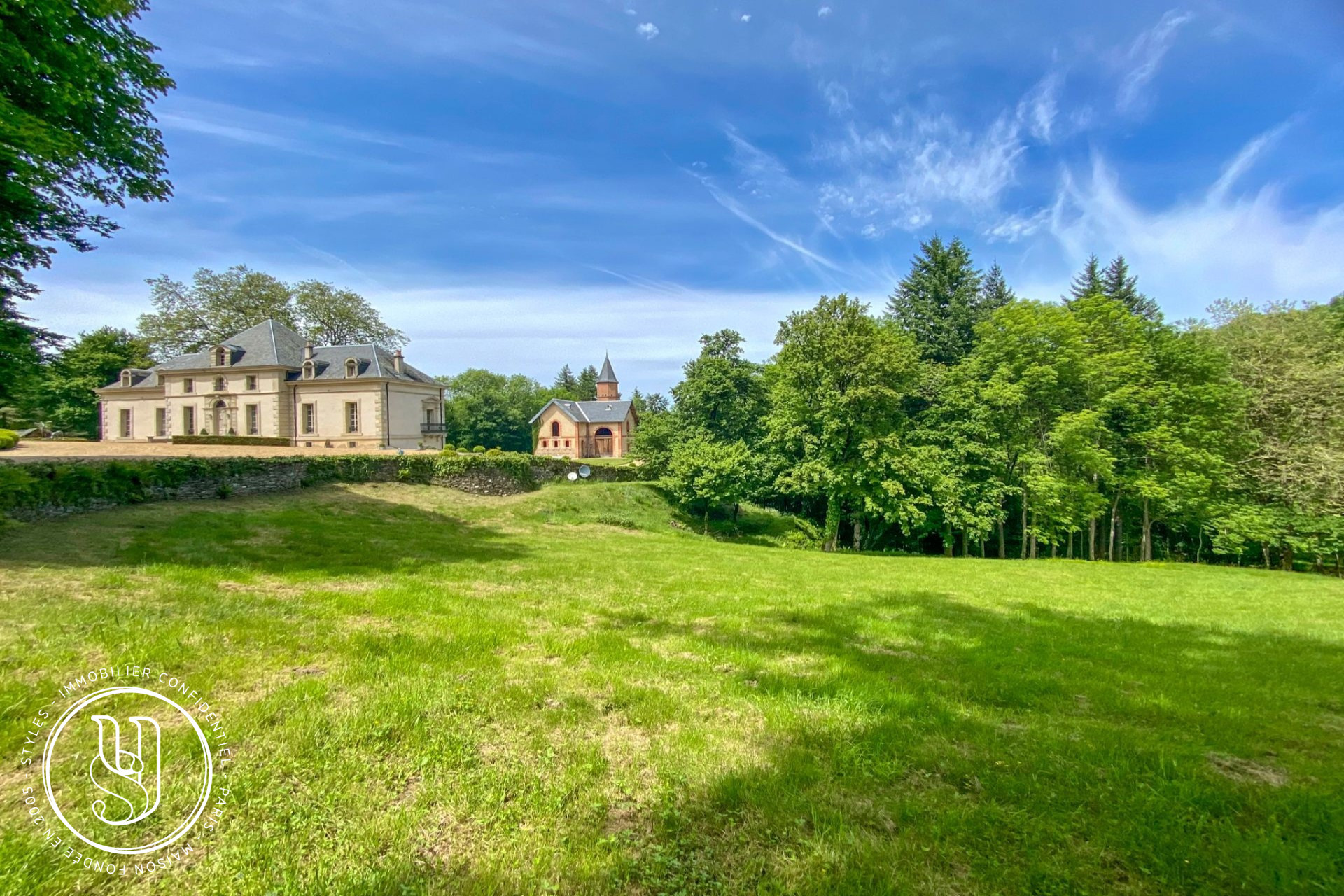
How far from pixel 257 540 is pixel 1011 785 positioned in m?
12.3

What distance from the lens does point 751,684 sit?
466 centimetres

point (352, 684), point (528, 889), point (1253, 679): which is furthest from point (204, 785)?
point (1253, 679)

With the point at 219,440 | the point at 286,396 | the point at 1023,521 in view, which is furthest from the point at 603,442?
the point at 1023,521

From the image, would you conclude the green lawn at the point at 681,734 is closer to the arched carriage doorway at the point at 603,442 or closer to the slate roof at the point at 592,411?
the slate roof at the point at 592,411

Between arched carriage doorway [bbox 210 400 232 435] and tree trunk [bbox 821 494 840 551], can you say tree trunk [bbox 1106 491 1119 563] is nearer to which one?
tree trunk [bbox 821 494 840 551]

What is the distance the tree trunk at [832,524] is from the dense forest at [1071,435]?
8 cm

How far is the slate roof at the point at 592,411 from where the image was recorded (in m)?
63.3

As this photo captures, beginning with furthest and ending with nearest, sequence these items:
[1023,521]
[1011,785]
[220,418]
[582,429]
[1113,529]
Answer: [582,429]
[220,418]
[1113,529]
[1023,521]
[1011,785]

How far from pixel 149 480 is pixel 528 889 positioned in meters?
15.9

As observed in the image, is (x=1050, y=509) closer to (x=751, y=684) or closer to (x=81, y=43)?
(x=751, y=684)

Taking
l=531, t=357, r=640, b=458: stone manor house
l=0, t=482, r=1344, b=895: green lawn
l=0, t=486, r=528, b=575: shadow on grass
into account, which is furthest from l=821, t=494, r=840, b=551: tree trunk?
l=531, t=357, r=640, b=458: stone manor house

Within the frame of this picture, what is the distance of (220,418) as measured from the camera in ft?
112

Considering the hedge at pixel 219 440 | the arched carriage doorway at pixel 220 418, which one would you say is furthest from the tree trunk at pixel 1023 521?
the arched carriage doorway at pixel 220 418

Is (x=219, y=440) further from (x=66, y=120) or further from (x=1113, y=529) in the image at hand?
(x=1113, y=529)
